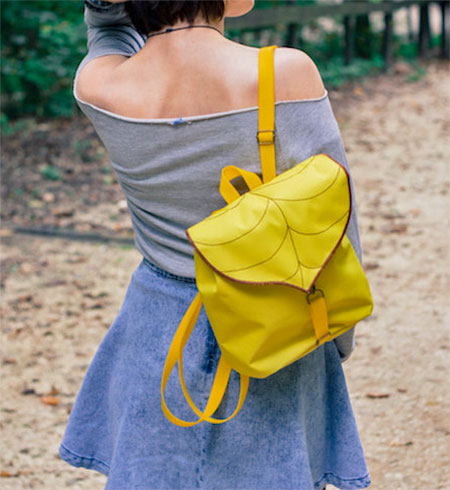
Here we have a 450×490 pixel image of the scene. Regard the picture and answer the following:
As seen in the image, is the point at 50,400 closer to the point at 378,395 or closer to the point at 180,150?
the point at 378,395

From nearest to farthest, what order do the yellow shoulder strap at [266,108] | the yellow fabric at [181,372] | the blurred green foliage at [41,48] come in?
the yellow shoulder strap at [266,108]
the yellow fabric at [181,372]
the blurred green foliage at [41,48]

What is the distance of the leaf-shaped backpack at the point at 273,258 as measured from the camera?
135 centimetres

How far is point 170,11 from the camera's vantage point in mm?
1406

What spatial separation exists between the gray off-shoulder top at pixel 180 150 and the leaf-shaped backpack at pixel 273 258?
0.04m

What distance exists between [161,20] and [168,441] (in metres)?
0.88

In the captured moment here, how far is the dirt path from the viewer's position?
125 inches

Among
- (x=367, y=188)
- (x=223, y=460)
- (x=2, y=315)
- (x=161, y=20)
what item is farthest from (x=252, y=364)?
(x=367, y=188)

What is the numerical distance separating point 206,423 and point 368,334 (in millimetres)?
2633

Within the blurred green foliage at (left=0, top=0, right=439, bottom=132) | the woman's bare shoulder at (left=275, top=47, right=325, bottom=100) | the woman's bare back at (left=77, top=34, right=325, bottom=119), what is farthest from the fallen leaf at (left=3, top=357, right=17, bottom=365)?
the blurred green foliage at (left=0, top=0, right=439, bottom=132)

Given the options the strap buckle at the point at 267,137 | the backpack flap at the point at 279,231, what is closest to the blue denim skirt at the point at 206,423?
the backpack flap at the point at 279,231

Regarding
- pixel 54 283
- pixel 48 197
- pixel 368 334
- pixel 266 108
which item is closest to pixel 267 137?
pixel 266 108

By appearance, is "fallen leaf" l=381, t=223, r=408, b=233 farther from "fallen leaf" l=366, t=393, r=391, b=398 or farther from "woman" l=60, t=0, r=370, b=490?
"woman" l=60, t=0, r=370, b=490

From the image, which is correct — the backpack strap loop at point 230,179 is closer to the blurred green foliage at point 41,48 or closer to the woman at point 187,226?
the woman at point 187,226

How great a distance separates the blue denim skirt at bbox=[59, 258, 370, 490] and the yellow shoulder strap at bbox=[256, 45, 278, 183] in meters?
0.36
